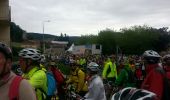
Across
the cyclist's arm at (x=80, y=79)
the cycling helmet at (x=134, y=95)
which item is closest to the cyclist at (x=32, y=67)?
the cycling helmet at (x=134, y=95)

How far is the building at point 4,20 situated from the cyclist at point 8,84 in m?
30.3

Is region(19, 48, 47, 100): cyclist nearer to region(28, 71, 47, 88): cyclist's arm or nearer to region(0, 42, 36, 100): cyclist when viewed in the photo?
region(28, 71, 47, 88): cyclist's arm

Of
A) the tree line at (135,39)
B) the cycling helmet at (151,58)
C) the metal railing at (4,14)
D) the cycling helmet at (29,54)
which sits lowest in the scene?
the tree line at (135,39)

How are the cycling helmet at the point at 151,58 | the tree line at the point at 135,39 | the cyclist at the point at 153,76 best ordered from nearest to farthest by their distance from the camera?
the cyclist at the point at 153,76 < the cycling helmet at the point at 151,58 < the tree line at the point at 135,39

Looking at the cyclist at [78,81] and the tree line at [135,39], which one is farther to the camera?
the tree line at [135,39]

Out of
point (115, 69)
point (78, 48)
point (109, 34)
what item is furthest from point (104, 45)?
point (115, 69)

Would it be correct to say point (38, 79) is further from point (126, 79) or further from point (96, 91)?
point (126, 79)

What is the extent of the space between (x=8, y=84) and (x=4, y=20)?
107ft

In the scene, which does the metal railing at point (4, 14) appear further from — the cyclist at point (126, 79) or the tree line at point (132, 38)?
the tree line at point (132, 38)

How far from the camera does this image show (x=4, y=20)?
36188mm

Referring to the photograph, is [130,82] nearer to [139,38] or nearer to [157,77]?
[157,77]

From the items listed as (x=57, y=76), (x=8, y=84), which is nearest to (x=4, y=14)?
(x=57, y=76)

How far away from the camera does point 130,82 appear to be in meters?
13.6

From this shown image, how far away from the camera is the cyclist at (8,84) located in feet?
13.6
